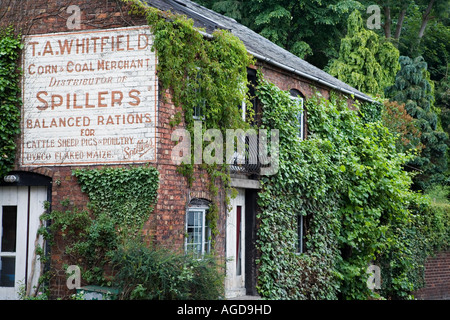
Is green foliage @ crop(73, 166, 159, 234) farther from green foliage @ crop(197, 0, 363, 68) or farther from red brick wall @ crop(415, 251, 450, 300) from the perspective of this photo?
green foliage @ crop(197, 0, 363, 68)

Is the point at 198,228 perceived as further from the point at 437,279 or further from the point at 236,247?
the point at 437,279

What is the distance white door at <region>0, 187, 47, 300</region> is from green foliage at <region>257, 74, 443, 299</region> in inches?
198

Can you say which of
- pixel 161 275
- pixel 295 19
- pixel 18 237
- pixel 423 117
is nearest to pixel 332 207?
pixel 161 275

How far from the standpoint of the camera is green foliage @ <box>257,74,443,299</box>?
15.5 m

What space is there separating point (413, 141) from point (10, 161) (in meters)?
17.6

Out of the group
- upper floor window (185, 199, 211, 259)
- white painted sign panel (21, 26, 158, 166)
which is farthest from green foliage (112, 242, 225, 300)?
white painted sign panel (21, 26, 158, 166)

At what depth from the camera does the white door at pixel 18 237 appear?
13.0 metres

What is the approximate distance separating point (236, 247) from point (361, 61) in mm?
18286

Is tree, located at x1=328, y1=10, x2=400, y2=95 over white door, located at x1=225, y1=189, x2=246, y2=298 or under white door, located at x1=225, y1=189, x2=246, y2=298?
over

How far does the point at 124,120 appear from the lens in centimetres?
1245

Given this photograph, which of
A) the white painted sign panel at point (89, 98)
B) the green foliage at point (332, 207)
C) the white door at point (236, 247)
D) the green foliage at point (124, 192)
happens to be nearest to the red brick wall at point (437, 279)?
the green foliage at point (332, 207)

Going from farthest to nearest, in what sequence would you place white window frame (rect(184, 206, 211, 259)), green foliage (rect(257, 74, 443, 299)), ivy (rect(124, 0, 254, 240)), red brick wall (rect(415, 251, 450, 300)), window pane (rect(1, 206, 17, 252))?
red brick wall (rect(415, 251, 450, 300)) → green foliage (rect(257, 74, 443, 299)) → window pane (rect(1, 206, 17, 252)) → white window frame (rect(184, 206, 211, 259)) → ivy (rect(124, 0, 254, 240))

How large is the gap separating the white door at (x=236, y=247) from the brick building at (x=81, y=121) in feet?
2.55
